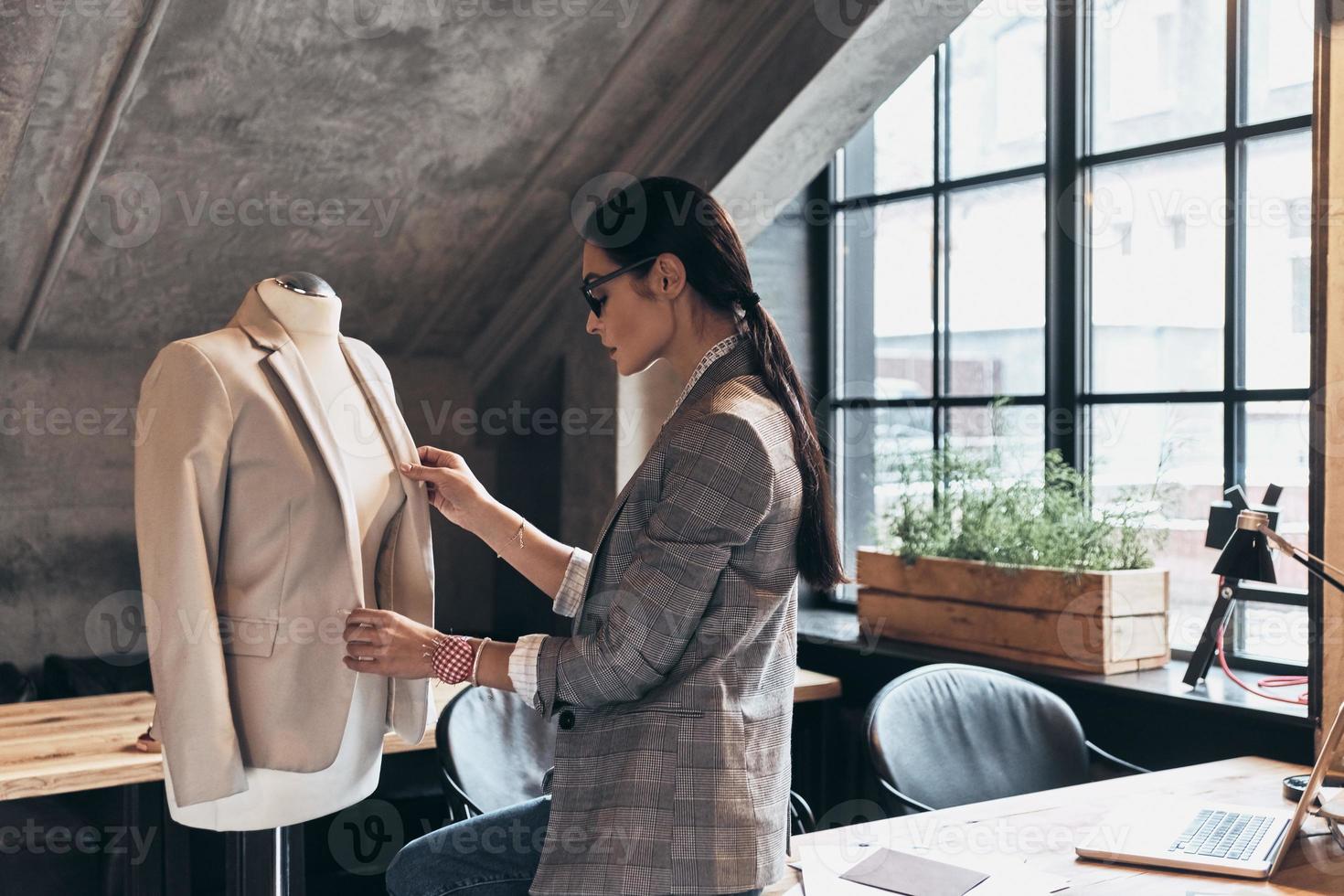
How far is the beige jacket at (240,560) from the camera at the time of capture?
5.63ft

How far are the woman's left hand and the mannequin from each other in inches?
5.6

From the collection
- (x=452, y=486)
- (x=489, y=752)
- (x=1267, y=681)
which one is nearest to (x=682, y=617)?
(x=452, y=486)

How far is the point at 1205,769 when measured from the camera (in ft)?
8.36

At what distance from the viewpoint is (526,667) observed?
162 centimetres

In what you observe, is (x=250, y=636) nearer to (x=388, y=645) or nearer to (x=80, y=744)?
(x=388, y=645)

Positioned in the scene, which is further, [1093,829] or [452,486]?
[1093,829]

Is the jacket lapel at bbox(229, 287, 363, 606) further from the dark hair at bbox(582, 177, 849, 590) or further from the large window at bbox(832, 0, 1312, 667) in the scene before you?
the large window at bbox(832, 0, 1312, 667)

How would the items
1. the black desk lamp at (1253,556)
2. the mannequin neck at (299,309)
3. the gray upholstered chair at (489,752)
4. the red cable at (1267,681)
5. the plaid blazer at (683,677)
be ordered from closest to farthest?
the plaid blazer at (683,677), the mannequin neck at (299,309), the black desk lamp at (1253,556), the gray upholstered chair at (489,752), the red cable at (1267,681)

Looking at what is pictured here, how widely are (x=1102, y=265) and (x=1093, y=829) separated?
1.85 meters

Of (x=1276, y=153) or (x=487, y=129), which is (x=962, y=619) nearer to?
(x=1276, y=153)

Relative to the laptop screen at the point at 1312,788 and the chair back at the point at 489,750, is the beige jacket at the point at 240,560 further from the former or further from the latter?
the laptop screen at the point at 1312,788

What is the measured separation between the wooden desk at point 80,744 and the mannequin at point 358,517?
15.3 inches

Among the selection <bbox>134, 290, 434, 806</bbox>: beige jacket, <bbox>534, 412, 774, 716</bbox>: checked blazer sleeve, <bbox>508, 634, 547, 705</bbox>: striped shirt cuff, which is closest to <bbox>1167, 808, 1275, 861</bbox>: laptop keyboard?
<bbox>534, 412, 774, 716</bbox>: checked blazer sleeve

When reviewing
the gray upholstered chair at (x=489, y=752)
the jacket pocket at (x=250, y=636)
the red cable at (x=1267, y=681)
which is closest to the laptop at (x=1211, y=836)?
the red cable at (x=1267, y=681)
